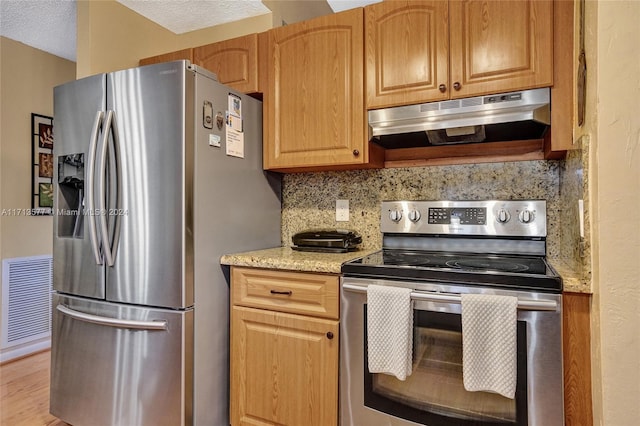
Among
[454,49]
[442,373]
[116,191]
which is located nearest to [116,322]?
[116,191]

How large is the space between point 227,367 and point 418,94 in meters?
1.56

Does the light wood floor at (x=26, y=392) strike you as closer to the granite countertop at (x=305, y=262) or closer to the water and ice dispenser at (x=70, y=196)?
the water and ice dispenser at (x=70, y=196)

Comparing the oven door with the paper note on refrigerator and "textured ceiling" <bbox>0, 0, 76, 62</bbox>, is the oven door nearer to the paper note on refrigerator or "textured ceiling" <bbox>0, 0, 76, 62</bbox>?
the paper note on refrigerator

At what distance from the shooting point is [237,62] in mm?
1998

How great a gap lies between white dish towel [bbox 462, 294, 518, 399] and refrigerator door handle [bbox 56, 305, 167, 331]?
119 cm

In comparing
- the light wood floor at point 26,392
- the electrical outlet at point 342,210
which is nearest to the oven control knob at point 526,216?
the electrical outlet at point 342,210

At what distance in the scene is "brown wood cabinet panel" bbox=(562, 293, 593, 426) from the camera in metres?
1.14

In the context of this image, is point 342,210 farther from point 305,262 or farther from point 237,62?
point 237,62

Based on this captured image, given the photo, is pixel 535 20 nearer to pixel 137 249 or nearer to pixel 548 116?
pixel 548 116

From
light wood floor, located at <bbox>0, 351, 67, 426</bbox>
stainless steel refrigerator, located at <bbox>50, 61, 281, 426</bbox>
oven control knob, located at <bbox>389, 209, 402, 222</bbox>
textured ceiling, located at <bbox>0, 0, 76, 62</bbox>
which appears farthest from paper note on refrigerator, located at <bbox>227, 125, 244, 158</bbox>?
light wood floor, located at <bbox>0, 351, 67, 426</bbox>

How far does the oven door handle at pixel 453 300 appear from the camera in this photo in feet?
3.75

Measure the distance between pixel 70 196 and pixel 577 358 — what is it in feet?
7.52

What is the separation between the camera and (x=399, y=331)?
4.26 ft

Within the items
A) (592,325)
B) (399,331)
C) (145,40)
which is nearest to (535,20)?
(592,325)
